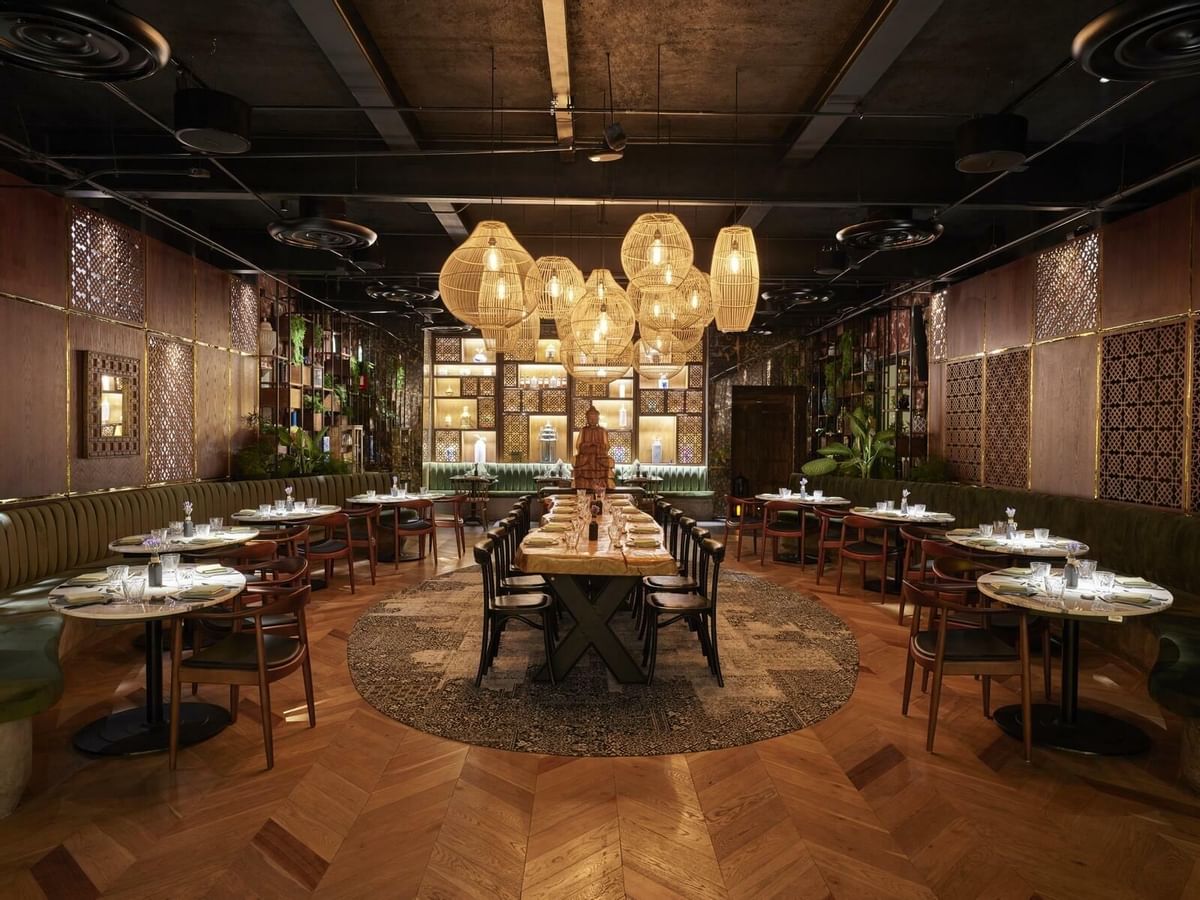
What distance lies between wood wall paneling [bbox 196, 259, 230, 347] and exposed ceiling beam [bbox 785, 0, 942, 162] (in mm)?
6542

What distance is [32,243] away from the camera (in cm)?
565

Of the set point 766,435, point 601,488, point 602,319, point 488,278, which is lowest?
point 601,488

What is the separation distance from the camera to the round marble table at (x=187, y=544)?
501 cm

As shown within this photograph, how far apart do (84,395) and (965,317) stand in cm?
925

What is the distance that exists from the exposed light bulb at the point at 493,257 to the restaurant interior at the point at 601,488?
7cm

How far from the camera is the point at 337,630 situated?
5734 millimetres

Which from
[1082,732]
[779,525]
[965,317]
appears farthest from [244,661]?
[965,317]

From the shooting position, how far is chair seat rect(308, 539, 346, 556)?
688 centimetres

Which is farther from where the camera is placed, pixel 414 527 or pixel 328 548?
pixel 414 527

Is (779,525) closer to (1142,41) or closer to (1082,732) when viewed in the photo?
(1082,732)

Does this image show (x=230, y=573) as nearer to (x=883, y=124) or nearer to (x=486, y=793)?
(x=486, y=793)

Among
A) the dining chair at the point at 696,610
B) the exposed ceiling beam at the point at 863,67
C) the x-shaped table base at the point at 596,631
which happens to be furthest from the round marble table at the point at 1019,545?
the exposed ceiling beam at the point at 863,67

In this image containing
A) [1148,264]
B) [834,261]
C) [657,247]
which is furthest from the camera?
[834,261]

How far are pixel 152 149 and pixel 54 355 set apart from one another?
1.86 meters
